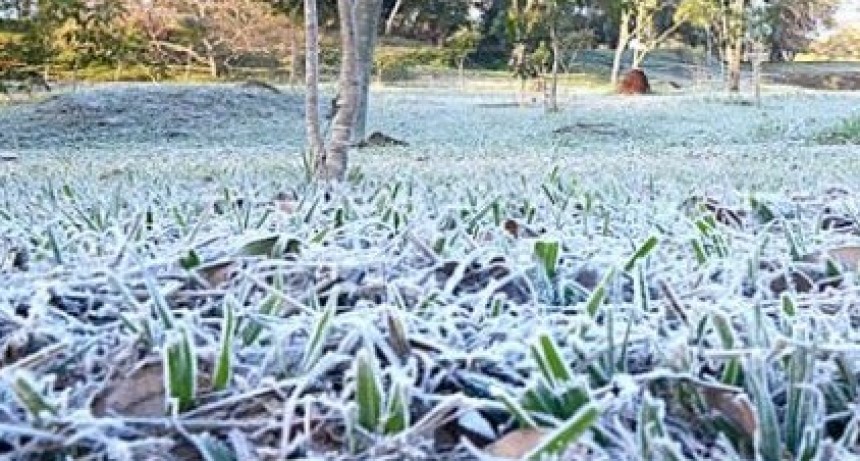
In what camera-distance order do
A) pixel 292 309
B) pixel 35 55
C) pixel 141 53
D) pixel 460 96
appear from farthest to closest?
pixel 460 96, pixel 141 53, pixel 35 55, pixel 292 309

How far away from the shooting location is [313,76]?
141 inches

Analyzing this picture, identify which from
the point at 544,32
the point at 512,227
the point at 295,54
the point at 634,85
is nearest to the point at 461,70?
the point at 634,85

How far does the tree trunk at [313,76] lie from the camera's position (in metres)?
3.35

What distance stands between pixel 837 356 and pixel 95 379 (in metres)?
0.52

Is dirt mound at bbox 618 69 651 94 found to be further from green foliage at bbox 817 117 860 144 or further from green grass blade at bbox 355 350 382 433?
green grass blade at bbox 355 350 382 433

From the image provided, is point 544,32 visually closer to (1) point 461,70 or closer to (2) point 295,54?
(2) point 295,54

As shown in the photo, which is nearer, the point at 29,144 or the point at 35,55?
the point at 29,144

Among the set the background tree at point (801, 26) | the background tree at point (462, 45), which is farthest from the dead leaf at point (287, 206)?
the background tree at point (801, 26)

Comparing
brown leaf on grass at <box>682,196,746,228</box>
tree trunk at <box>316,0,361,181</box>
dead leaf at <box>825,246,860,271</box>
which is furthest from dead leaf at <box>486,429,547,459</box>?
tree trunk at <box>316,0,361,181</box>

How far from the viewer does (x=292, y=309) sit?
103cm

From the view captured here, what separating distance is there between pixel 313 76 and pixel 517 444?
115 inches

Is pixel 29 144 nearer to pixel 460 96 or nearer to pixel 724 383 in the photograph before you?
pixel 724 383

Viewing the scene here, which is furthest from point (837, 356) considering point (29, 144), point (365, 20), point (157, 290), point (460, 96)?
point (460, 96)

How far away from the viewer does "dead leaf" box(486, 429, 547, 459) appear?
2.41ft
